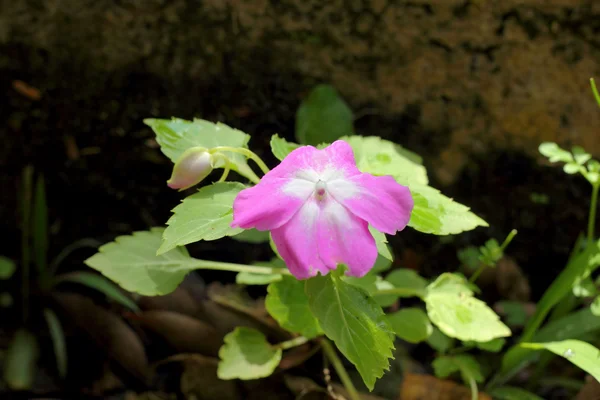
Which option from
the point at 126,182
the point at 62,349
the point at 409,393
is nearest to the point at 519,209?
the point at 409,393

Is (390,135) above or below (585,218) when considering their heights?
above

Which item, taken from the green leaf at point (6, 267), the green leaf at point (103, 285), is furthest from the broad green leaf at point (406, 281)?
the green leaf at point (6, 267)

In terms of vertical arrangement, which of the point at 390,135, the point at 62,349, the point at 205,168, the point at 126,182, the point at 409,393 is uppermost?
the point at 205,168

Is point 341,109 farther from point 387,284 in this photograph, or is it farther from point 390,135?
point 387,284

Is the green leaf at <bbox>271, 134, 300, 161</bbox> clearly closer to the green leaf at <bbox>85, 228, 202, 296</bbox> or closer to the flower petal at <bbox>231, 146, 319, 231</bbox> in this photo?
the flower petal at <bbox>231, 146, 319, 231</bbox>

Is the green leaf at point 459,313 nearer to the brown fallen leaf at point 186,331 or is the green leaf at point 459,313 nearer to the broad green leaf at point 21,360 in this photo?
the brown fallen leaf at point 186,331

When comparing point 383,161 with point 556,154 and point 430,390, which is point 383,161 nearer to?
point 556,154

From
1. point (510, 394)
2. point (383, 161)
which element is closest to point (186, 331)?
point (383, 161)
